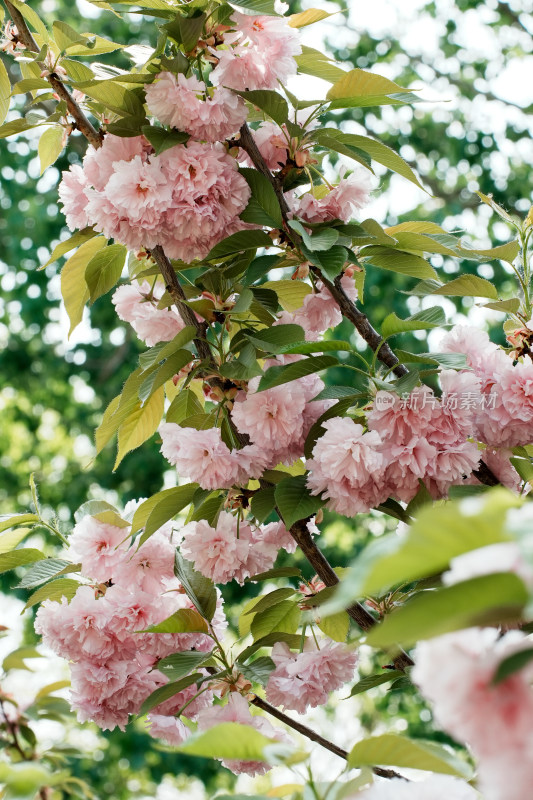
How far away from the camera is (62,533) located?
1.11 m

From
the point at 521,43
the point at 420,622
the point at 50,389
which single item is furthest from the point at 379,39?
the point at 420,622

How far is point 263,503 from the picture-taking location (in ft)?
2.59

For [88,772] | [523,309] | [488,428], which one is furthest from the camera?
[88,772]

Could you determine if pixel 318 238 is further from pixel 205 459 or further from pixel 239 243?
pixel 205 459

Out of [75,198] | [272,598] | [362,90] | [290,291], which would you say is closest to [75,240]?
[75,198]

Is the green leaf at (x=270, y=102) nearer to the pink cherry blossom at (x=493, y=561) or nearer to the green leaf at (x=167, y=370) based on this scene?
the green leaf at (x=167, y=370)

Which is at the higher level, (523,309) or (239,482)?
(523,309)

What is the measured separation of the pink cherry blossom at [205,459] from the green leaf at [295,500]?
0.19 ft

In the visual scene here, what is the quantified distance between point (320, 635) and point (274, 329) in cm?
38

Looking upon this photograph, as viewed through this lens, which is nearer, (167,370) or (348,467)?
(348,467)

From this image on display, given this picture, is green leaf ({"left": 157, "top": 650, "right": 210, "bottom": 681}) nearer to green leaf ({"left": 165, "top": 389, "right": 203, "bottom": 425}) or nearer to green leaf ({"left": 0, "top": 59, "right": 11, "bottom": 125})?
green leaf ({"left": 165, "top": 389, "right": 203, "bottom": 425})

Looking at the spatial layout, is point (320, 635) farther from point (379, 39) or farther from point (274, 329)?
point (379, 39)

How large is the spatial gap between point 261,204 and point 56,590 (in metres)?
0.50

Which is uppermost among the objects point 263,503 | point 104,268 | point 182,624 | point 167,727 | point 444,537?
point 444,537
